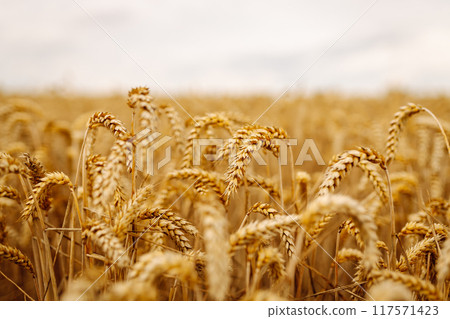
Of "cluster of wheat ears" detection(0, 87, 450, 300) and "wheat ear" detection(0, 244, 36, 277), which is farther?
"wheat ear" detection(0, 244, 36, 277)

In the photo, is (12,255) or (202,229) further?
(202,229)

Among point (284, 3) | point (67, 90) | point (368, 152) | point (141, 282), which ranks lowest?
point (141, 282)

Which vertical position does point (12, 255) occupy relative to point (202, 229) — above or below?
below

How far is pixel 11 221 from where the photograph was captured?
225 cm

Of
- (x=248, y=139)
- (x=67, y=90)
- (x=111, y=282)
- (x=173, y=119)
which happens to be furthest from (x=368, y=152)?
(x=67, y=90)

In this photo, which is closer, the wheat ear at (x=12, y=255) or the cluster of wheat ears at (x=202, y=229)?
the cluster of wheat ears at (x=202, y=229)

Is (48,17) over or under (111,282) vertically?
over

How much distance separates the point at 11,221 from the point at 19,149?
0.62m

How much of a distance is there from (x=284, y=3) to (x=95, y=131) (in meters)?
1.80

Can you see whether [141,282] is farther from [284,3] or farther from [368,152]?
[284,3]

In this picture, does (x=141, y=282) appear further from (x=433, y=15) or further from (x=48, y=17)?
(x=433, y=15)

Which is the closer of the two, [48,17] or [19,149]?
[19,149]
